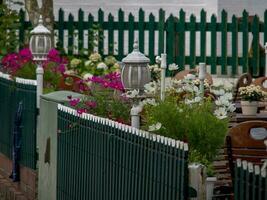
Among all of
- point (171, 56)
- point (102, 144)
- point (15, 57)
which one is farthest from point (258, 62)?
point (102, 144)

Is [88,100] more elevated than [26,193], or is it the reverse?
[88,100]

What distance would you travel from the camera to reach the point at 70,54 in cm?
2308

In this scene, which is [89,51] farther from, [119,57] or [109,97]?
[109,97]

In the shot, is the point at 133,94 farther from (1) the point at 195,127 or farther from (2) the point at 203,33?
(2) the point at 203,33

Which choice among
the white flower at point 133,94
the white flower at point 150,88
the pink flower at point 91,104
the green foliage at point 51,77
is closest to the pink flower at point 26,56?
the green foliage at point 51,77

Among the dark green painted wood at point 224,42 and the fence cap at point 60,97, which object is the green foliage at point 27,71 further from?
the dark green painted wood at point 224,42

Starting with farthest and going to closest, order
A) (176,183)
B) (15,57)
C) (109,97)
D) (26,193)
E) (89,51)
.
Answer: (89,51), (15,57), (26,193), (109,97), (176,183)

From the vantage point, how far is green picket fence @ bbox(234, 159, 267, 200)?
21.4ft

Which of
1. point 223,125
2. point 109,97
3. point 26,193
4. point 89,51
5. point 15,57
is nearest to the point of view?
point 223,125

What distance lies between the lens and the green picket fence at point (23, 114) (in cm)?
1318

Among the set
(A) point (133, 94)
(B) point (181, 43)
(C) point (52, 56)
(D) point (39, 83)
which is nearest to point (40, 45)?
(C) point (52, 56)

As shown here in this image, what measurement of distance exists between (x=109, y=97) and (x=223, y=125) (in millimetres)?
2243

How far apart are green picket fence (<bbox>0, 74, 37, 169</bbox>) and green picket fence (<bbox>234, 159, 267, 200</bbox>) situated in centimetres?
634

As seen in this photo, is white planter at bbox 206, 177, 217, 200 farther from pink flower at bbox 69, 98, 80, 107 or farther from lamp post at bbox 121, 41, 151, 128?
pink flower at bbox 69, 98, 80, 107
